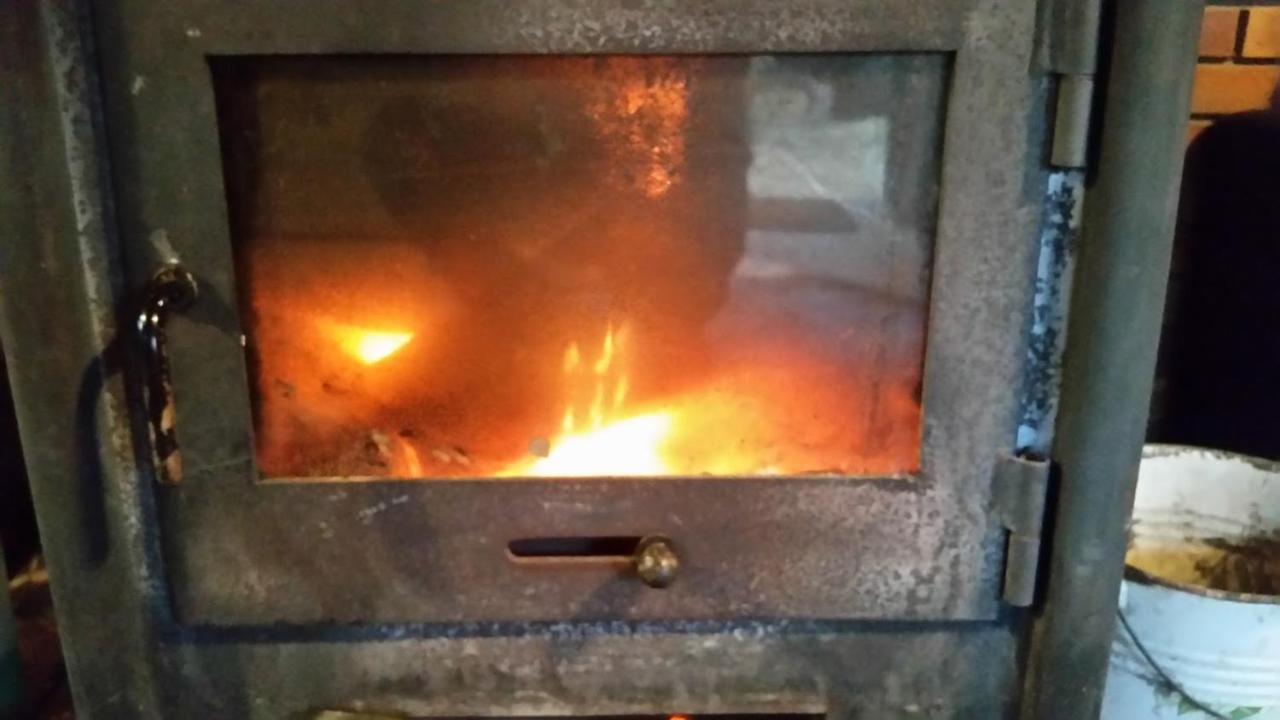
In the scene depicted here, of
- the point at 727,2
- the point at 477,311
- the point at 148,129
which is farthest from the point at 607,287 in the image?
the point at 148,129

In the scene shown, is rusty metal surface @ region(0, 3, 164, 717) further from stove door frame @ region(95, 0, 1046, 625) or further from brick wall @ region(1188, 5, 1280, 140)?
brick wall @ region(1188, 5, 1280, 140)

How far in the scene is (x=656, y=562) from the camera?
840 mm

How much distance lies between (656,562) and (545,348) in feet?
0.59

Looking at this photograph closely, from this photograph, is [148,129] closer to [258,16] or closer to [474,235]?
[258,16]

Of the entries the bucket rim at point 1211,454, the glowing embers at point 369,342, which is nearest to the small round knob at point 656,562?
the glowing embers at point 369,342

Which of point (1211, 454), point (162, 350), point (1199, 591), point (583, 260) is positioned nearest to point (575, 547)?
point (583, 260)

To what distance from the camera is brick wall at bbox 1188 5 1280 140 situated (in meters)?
1.29

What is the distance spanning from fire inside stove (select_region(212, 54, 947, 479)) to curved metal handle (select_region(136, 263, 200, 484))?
5 cm

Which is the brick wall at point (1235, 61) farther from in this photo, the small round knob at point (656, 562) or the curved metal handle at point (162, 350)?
the curved metal handle at point (162, 350)

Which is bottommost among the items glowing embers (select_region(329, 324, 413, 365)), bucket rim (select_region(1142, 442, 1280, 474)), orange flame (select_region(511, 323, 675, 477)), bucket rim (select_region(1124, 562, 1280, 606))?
bucket rim (select_region(1124, 562, 1280, 606))

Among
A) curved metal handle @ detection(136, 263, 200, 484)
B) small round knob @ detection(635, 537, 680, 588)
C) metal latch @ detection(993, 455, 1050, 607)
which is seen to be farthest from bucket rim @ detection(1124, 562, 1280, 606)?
curved metal handle @ detection(136, 263, 200, 484)

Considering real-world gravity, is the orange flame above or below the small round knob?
above

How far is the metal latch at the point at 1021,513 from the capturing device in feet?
2.75

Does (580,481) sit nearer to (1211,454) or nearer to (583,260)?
(583,260)
